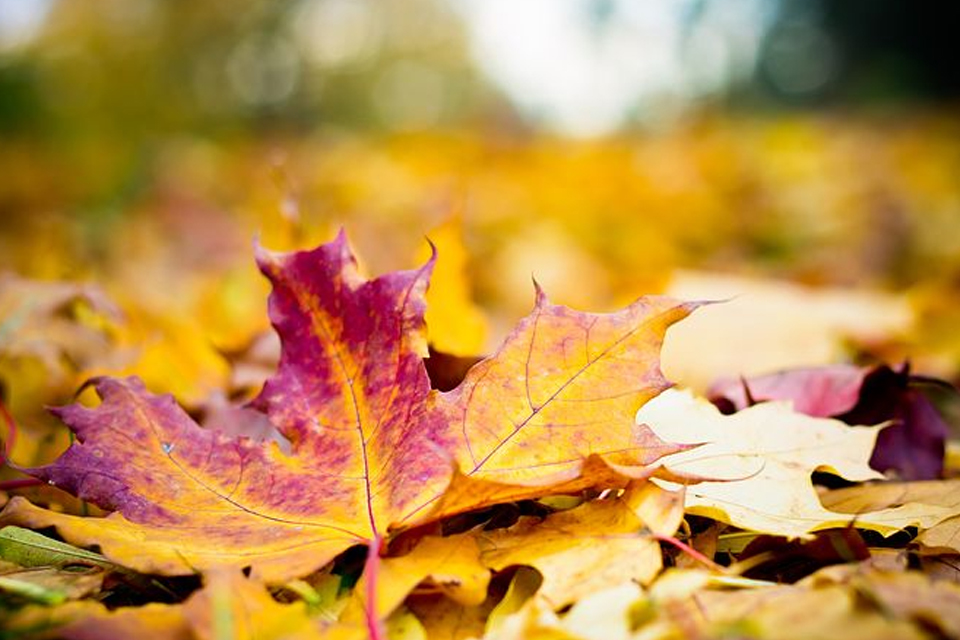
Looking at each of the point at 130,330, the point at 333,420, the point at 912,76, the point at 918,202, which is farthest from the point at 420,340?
the point at 912,76

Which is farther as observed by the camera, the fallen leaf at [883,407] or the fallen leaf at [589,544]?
the fallen leaf at [883,407]

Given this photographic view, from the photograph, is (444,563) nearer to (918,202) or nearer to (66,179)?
(918,202)

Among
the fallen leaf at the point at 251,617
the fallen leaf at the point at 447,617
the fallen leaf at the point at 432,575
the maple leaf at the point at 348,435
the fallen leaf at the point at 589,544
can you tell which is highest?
the maple leaf at the point at 348,435

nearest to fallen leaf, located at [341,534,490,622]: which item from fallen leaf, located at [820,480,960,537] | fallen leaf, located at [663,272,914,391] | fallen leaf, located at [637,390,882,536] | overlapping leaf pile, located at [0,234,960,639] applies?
overlapping leaf pile, located at [0,234,960,639]

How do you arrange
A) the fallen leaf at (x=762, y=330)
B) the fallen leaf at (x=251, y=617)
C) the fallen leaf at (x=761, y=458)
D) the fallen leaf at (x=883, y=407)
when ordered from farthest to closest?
the fallen leaf at (x=762, y=330) < the fallen leaf at (x=883, y=407) < the fallen leaf at (x=761, y=458) < the fallen leaf at (x=251, y=617)

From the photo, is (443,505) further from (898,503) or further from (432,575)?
(898,503)

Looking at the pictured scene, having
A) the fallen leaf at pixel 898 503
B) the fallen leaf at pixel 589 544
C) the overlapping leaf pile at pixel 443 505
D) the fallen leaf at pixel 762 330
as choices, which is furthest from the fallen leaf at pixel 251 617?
the fallen leaf at pixel 762 330

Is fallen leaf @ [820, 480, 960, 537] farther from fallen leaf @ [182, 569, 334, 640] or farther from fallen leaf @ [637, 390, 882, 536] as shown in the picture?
fallen leaf @ [182, 569, 334, 640]

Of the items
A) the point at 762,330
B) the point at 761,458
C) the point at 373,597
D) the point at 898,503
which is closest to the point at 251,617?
the point at 373,597

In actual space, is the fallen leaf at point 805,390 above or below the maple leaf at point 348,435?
below

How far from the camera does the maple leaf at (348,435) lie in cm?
52

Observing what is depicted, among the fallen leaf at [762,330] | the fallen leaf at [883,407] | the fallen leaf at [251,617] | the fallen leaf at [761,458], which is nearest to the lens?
the fallen leaf at [251,617]

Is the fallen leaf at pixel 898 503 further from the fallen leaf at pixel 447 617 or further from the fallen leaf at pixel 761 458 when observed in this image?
the fallen leaf at pixel 447 617

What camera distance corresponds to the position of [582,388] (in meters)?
0.56
